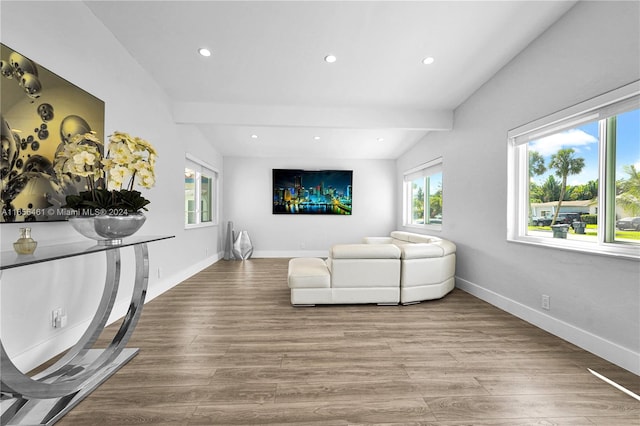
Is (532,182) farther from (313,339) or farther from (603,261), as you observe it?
(313,339)

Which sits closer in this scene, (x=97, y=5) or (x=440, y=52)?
(x=97, y=5)

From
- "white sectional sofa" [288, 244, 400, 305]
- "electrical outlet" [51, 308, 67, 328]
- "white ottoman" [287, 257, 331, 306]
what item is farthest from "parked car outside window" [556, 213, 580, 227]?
"electrical outlet" [51, 308, 67, 328]

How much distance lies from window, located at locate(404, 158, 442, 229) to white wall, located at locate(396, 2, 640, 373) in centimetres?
73

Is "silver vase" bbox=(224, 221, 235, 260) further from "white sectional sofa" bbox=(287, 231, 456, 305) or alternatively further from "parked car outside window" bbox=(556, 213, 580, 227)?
"parked car outside window" bbox=(556, 213, 580, 227)

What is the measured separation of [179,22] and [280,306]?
2954 millimetres

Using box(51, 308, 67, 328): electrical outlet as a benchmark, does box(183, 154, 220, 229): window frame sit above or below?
above

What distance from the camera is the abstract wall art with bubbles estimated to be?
1.60m

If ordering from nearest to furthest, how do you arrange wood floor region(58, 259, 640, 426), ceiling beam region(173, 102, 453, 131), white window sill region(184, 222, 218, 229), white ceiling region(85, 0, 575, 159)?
wood floor region(58, 259, 640, 426) → white ceiling region(85, 0, 575, 159) → ceiling beam region(173, 102, 453, 131) → white window sill region(184, 222, 218, 229)

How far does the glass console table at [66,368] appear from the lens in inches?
46.1

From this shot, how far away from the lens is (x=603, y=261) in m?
2.02

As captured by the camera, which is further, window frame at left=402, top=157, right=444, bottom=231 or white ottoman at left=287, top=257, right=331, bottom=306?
window frame at left=402, top=157, right=444, bottom=231

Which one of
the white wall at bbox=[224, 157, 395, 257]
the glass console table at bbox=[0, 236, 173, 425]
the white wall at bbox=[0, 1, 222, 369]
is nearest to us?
the glass console table at bbox=[0, 236, 173, 425]

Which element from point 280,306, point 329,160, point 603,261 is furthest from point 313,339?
point 329,160

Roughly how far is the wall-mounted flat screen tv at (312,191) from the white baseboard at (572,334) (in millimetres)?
3794
